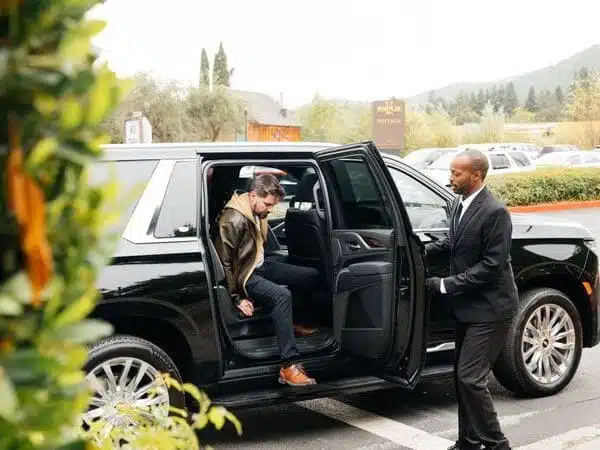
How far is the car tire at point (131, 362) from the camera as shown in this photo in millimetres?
4645

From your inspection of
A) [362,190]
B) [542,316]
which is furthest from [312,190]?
[542,316]

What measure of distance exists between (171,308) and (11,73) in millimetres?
3855

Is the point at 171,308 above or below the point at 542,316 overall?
above

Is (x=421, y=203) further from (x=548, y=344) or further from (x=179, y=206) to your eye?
(x=179, y=206)

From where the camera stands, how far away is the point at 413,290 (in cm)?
509

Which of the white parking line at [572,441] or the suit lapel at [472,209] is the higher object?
the suit lapel at [472,209]

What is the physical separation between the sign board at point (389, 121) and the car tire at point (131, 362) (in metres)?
31.8

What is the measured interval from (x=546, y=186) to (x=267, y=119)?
221ft

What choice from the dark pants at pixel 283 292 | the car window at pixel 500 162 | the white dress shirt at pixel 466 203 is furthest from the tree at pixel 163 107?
the white dress shirt at pixel 466 203

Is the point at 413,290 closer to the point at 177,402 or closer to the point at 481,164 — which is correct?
the point at 481,164

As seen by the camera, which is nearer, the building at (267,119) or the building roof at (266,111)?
the building at (267,119)

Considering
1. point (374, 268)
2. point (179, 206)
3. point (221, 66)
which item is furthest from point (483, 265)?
point (221, 66)

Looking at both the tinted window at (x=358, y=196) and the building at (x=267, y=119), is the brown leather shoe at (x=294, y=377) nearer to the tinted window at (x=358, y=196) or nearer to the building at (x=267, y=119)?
the tinted window at (x=358, y=196)

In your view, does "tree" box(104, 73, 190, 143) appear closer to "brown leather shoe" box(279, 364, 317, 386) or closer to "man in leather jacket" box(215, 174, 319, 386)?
"man in leather jacket" box(215, 174, 319, 386)
